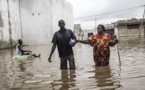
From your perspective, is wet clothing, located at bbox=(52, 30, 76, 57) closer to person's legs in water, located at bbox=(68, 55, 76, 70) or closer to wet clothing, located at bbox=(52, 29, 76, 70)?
wet clothing, located at bbox=(52, 29, 76, 70)

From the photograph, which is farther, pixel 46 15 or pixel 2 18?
pixel 46 15

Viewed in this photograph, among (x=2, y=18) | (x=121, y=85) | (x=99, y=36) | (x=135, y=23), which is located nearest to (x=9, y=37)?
(x=2, y=18)

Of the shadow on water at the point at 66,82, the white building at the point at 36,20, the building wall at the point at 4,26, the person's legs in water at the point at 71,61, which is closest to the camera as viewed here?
the shadow on water at the point at 66,82

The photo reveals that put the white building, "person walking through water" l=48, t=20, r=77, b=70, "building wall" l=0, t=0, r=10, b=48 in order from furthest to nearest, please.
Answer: the white building
"building wall" l=0, t=0, r=10, b=48
"person walking through water" l=48, t=20, r=77, b=70

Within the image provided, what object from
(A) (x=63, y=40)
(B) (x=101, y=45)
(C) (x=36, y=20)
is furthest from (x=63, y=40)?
(C) (x=36, y=20)

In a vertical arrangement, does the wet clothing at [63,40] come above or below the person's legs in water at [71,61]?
above

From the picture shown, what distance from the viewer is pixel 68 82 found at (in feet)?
19.2

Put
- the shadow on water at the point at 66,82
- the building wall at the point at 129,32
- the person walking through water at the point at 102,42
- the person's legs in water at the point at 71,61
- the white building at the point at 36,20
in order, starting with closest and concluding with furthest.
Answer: the shadow on water at the point at 66,82 → the person walking through water at the point at 102,42 → the person's legs in water at the point at 71,61 → the white building at the point at 36,20 → the building wall at the point at 129,32

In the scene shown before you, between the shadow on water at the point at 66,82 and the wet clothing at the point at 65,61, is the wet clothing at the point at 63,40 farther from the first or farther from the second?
the shadow on water at the point at 66,82

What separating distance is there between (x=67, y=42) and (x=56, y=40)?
1.00ft

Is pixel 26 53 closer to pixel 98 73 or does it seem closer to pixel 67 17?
pixel 98 73

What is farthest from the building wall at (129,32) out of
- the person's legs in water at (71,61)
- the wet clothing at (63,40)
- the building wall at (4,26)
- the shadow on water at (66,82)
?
the wet clothing at (63,40)

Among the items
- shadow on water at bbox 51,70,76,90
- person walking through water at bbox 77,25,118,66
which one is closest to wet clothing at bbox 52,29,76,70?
shadow on water at bbox 51,70,76,90

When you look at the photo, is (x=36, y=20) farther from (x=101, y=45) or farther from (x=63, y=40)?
(x=101, y=45)
